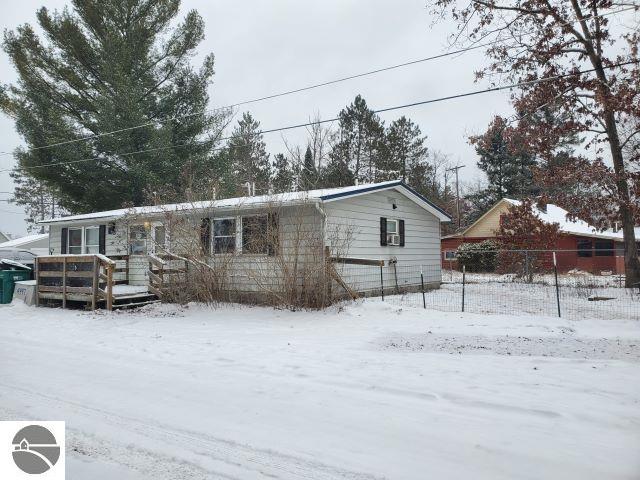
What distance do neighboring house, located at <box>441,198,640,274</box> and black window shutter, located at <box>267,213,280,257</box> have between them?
14928 mm

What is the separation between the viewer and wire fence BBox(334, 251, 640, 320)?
35.6 feet

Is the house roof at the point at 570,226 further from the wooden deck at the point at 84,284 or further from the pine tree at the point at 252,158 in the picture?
the wooden deck at the point at 84,284

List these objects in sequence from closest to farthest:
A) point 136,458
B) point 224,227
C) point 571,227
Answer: point 136,458 → point 224,227 → point 571,227

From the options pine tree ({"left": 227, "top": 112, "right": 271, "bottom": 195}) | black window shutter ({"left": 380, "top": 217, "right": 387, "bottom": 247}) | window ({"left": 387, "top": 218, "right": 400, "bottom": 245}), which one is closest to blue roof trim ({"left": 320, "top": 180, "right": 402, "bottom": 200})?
black window shutter ({"left": 380, "top": 217, "right": 387, "bottom": 247})

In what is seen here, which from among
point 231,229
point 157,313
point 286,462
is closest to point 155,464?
point 286,462

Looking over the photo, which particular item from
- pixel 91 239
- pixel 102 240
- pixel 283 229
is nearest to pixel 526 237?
pixel 283 229

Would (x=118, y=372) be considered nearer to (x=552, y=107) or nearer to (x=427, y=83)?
(x=427, y=83)

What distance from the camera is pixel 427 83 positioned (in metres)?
14.9

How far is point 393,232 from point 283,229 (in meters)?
5.03

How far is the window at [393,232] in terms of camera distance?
50.9 feet

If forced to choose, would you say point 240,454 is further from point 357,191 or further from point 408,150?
point 408,150

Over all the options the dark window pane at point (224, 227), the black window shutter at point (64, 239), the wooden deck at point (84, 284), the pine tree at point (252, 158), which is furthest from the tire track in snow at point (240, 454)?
the pine tree at point (252, 158)

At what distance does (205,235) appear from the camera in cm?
1304

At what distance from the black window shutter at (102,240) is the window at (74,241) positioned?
3.94ft
